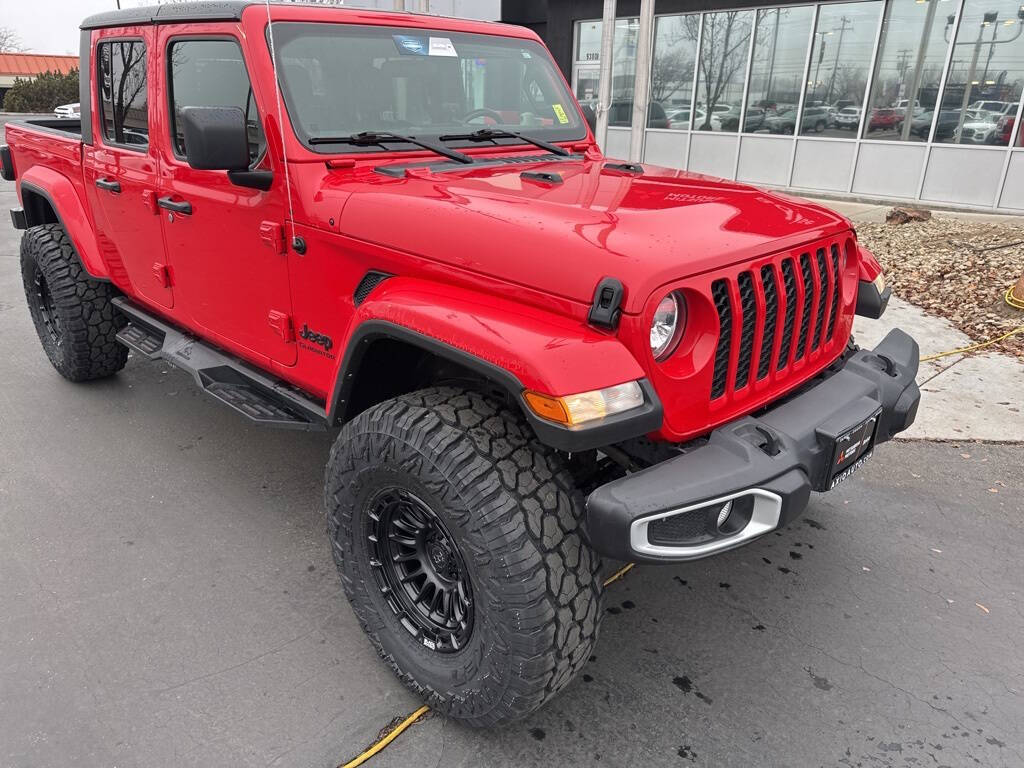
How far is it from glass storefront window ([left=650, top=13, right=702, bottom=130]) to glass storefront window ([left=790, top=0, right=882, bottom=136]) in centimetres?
210

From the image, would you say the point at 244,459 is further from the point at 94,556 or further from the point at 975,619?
the point at 975,619

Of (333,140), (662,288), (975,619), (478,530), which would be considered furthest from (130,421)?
(975,619)

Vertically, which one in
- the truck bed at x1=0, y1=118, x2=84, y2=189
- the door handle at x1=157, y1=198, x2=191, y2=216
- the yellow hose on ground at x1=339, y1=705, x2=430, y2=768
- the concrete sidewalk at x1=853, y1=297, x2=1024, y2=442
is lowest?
the yellow hose on ground at x1=339, y1=705, x2=430, y2=768

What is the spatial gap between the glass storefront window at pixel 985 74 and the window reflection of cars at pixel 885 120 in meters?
0.56

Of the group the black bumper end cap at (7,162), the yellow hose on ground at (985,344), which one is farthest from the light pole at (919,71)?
the black bumper end cap at (7,162)

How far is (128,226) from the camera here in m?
3.75

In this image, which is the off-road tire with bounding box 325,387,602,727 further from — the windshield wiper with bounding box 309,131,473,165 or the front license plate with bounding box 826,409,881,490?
the windshield wiper with bounding box 309,131,473,165

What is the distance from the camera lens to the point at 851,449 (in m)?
2.29

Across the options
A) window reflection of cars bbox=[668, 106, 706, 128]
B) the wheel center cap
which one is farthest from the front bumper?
window reflection of cars bbox=[668, 106, 706, 128]

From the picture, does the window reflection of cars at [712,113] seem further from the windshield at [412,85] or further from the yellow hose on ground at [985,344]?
the windshield at [412,85]

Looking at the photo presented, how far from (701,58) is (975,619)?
12.1 metres

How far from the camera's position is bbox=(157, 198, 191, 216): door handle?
3.17 meters

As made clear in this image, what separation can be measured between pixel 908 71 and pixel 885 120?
0.69 m

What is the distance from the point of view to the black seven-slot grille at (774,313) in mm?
2133
